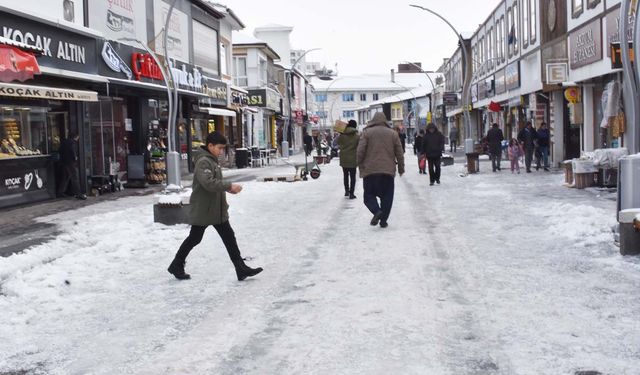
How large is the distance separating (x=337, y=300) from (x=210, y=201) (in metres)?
1.72

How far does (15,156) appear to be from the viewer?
49.3 feet

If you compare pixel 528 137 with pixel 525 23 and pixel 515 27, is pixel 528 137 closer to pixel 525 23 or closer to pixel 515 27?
pixel 525 23

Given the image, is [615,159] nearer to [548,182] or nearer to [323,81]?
[548,182]

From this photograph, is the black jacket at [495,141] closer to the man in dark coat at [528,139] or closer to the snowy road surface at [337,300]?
the man in dark coat at [528,139]

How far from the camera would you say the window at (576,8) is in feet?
63.8

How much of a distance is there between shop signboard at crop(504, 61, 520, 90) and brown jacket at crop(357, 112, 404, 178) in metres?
20.5

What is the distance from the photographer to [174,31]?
24406 mm

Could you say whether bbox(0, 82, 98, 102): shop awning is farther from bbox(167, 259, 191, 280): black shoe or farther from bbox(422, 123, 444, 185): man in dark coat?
bbox(422, 123, 444, 185): man in dark coat

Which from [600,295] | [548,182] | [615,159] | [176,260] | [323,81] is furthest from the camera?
[323,81]

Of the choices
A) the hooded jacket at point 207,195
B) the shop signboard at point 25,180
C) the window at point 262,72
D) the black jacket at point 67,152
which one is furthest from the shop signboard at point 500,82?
the hooded jacket at point 207,195

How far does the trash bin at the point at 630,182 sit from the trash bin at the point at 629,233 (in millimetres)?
346

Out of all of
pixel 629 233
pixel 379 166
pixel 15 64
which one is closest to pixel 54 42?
pixel 15 64

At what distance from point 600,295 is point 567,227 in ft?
12.5

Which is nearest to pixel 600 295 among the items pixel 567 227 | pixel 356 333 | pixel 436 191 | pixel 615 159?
pixel 356 333
